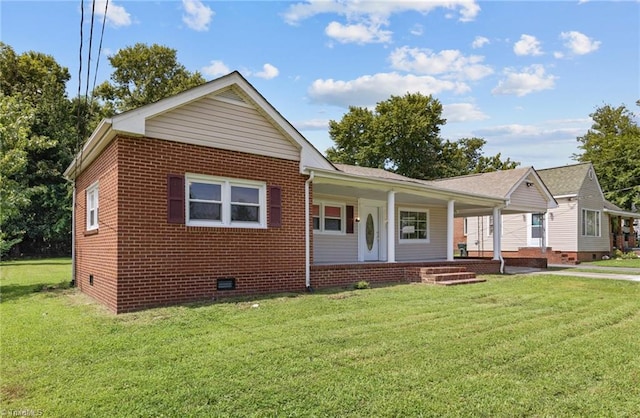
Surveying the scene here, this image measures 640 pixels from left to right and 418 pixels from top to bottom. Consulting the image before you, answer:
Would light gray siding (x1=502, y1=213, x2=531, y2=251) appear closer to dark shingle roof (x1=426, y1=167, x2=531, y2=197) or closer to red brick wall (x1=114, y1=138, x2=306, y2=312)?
dark shingle roof (x1=426, y1=167, x2=531, y2=197)

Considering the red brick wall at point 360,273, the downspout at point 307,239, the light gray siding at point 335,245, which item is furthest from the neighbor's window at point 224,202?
the light gray siding at point 335,245

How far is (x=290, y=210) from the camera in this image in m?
9.76

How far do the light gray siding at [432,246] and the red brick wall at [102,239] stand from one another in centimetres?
1061

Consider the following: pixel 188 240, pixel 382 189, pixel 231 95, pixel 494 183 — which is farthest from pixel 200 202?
pixel 494 183

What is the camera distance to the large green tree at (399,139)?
37812 mm

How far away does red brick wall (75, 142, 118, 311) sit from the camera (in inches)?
301

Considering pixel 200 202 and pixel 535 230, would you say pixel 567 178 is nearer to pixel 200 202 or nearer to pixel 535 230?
pixel 535 230

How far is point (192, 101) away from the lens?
8.34 m

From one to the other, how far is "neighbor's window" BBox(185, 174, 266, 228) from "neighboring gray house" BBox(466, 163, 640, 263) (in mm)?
18606

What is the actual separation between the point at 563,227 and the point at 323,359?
73.5ft

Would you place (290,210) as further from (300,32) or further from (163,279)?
(300,32)

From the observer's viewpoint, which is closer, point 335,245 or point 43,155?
point 335,245

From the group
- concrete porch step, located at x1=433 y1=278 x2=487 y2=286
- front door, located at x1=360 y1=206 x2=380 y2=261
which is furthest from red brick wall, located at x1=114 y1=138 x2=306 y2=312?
front door, located at x1=360 y1=206 x2=380 y2=261

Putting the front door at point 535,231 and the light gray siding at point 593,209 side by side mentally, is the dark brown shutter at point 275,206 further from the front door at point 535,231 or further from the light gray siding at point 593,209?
the light gray siding at point 593,209
